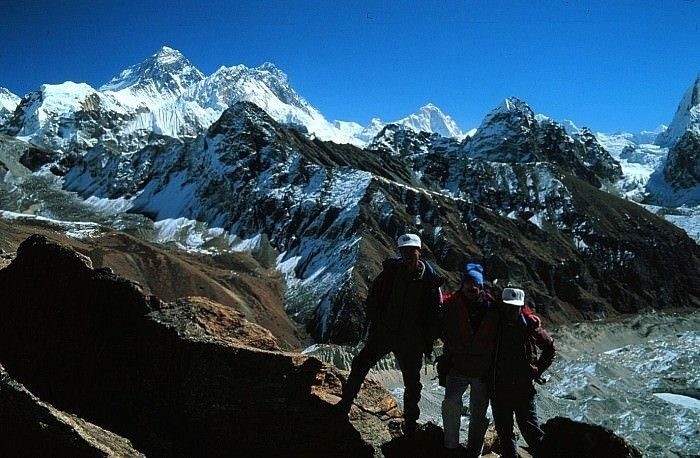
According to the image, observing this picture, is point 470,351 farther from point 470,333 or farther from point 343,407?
point 343,407

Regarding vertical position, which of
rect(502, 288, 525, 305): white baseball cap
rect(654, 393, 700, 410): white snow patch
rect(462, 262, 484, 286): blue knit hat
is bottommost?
rect(654, 393, 700, 410): white snow patch

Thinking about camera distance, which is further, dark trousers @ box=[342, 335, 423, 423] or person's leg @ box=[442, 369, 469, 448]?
dark trousers @ box=[342, 335, 423, 423]

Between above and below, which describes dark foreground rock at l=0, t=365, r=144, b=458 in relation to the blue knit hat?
below

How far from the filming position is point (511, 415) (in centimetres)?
1040

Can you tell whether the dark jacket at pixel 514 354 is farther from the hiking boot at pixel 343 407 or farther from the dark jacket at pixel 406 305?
the hiking boot at pixel 343 407

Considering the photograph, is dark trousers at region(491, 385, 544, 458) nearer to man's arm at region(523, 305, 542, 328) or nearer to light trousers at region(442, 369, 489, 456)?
light trousers at region(442, 369, 489, 456)

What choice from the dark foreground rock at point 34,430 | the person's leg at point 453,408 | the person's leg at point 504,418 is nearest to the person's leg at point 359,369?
the person's leg at point 453,408

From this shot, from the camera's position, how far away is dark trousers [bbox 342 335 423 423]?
34.9 ft

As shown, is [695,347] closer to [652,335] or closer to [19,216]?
[652,335]

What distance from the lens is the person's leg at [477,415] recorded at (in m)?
10.2

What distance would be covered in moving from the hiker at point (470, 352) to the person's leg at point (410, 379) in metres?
0.71

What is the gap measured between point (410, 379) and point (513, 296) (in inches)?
108

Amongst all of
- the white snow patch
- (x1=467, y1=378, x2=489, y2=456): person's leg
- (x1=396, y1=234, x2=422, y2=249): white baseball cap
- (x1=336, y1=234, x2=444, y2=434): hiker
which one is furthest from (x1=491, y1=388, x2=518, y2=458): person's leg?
the white snow patch

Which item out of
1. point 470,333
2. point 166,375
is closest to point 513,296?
point 470,333
